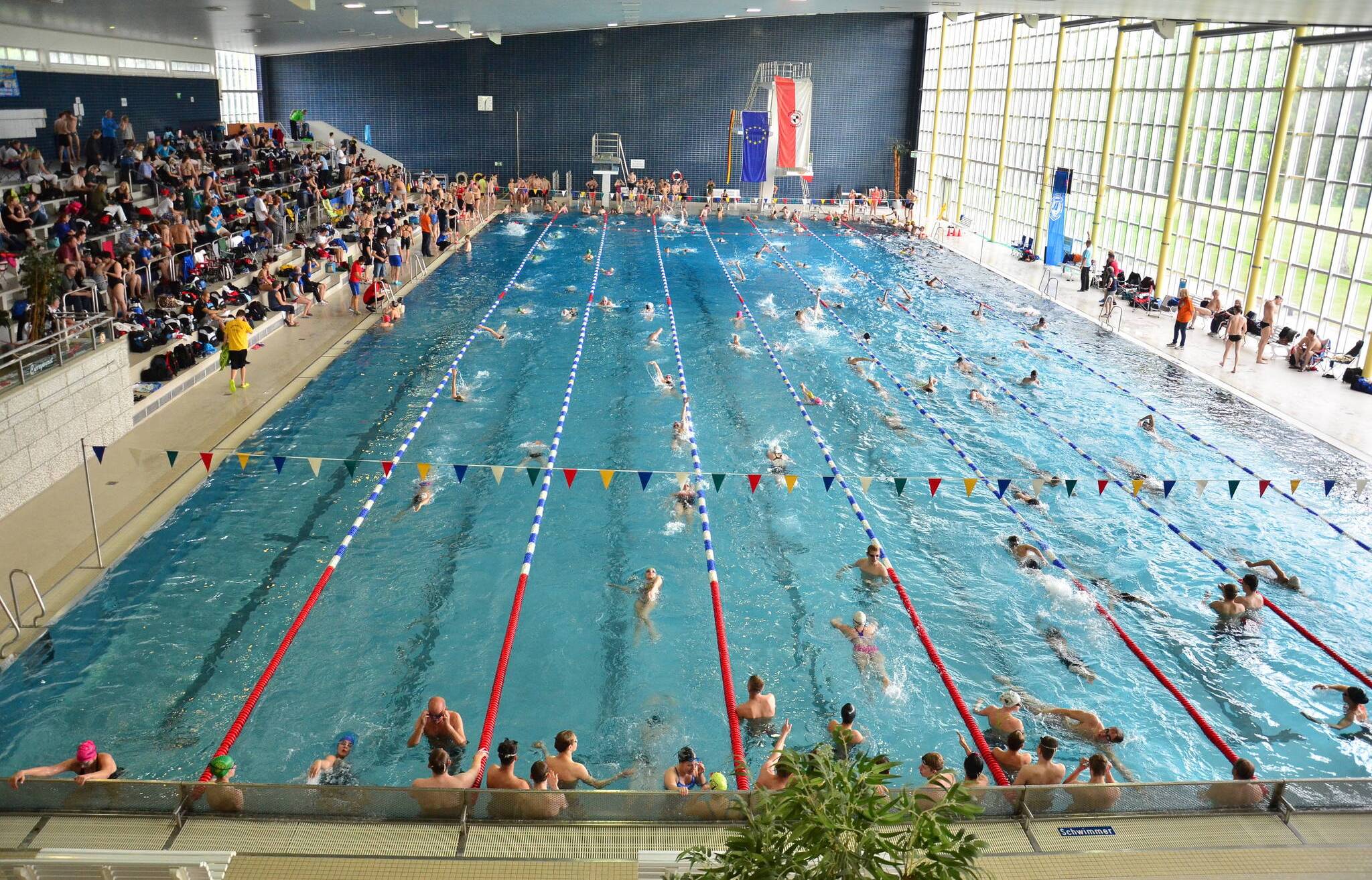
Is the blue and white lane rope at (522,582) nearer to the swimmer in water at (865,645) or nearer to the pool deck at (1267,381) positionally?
the swimmer in water at (865,645)

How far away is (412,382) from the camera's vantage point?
42.3ft

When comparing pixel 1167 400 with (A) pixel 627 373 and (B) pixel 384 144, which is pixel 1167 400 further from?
(B) pixel 384 144

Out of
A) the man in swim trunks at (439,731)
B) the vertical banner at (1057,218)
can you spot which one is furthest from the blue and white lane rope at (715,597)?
the vertical banner at (1057,218)

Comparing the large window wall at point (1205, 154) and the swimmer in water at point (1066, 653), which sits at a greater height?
the large window wall at point (1205, 154)

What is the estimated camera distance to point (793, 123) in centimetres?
2889

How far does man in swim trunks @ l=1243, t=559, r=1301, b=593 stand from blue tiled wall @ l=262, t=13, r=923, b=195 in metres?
27.6

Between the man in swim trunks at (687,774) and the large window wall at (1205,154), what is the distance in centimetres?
1353

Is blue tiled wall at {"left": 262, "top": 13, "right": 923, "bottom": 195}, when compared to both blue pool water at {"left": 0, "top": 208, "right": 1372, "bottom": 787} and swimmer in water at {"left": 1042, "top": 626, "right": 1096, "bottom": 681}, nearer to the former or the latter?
blue pool water at {"left": 0, "top": 208, "right": 1372, "bottom": 787}

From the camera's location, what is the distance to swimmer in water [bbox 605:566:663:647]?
7465 mm

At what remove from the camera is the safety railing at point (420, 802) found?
4.17 meters

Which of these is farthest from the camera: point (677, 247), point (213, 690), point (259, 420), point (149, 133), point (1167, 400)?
point (677, 247)

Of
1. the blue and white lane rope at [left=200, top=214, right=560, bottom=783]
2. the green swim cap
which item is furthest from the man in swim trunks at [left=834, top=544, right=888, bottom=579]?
the green swim cap

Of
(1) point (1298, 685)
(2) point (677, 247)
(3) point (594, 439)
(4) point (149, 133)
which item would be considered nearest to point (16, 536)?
(3) point (594, 439)

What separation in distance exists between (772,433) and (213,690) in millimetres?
7020
